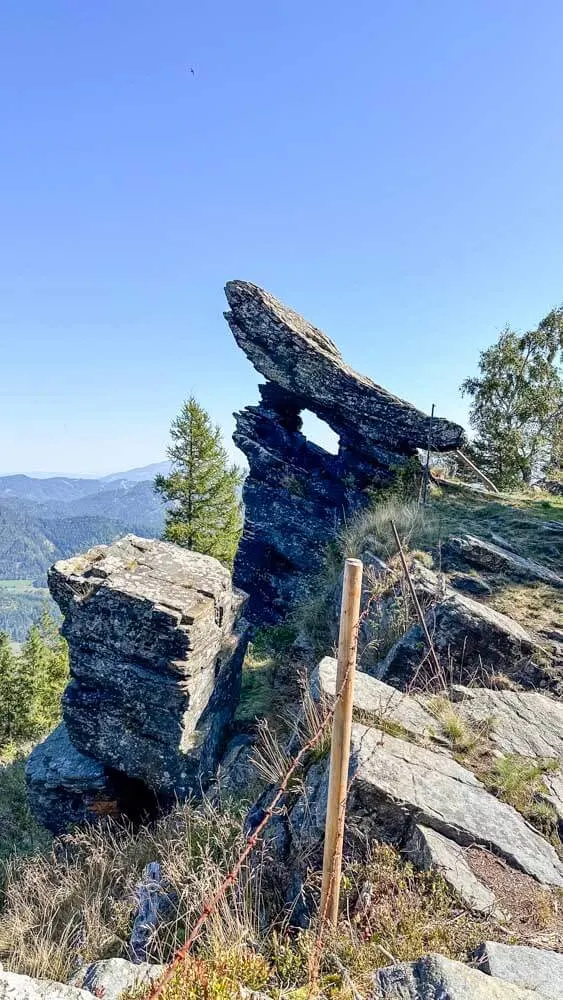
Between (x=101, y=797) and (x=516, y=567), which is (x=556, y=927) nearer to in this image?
(x=516, y=567)

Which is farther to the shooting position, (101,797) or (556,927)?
(101,797)

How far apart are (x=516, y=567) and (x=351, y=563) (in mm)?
7975

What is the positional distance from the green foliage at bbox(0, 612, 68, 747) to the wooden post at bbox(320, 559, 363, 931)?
2523cm

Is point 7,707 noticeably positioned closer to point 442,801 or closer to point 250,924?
point 250,924

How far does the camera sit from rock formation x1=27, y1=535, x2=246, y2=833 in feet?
28.1

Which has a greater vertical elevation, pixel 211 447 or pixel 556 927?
pixel 211 447

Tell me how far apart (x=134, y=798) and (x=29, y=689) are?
21.0 metres

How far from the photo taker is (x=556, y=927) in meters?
3.49

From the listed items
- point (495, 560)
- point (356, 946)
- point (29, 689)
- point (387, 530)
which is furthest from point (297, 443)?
point (29, 689)

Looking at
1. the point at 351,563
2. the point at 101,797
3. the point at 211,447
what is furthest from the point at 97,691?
the point at 211,447

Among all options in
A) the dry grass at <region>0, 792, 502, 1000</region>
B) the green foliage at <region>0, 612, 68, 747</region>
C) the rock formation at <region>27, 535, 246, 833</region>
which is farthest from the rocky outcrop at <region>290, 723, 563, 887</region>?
the green foliage at <region>0, 612, 68, 747</region>

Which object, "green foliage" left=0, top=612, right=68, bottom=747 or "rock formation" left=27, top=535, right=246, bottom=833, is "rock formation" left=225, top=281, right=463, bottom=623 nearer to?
"rock formation" left=27, top=535, right=246, bottom=833

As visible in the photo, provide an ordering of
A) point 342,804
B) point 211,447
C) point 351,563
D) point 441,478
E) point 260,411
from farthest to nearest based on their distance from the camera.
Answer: point 211,447 < point 260,411 < point 441,478 < point 342,804 < point 351,563

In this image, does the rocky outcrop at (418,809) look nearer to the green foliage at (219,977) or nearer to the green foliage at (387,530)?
the green foliage at (219,977)
